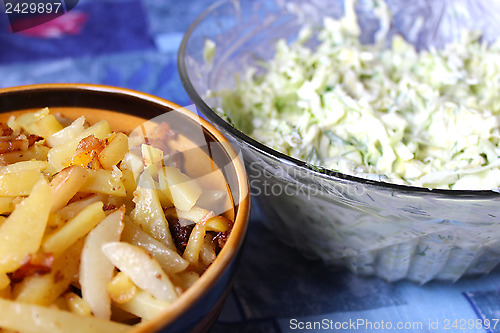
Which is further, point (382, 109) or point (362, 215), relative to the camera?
point (382, 109)

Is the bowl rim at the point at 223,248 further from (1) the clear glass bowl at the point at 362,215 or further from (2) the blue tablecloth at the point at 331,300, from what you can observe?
(2) the blue tablecloth at the point at 331,300

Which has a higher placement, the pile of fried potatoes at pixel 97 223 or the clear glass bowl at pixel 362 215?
the pile of fried potatoes at pixel 97 223

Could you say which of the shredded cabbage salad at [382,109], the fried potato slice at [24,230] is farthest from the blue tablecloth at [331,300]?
the fried potato slice at [24,230]

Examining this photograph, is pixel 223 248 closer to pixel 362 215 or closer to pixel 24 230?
pixel 24 230

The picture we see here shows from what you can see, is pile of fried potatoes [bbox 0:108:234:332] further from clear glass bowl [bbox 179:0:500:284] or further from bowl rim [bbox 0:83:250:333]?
clear glass bowl [bbox 179:0:500:284]

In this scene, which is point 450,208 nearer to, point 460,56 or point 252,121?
point 252,121

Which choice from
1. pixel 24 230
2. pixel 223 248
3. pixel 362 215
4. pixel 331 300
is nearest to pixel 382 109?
pixel 362 215

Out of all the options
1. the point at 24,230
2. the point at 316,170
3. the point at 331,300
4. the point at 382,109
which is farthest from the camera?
the point at 382,109
